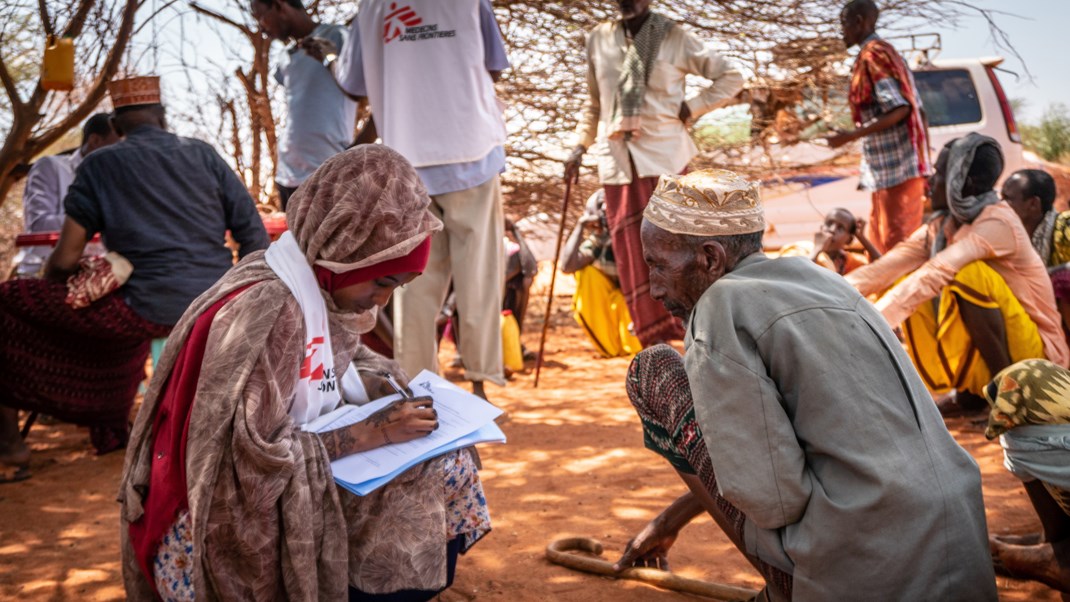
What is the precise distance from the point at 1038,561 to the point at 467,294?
8.88 feet

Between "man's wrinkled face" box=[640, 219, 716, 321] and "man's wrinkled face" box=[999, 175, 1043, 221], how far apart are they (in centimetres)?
332

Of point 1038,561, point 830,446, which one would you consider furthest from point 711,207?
point 1038,561

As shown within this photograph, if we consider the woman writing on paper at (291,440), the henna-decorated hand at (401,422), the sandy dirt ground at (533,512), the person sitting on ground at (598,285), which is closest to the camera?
the woman writing on paper at (291,440)

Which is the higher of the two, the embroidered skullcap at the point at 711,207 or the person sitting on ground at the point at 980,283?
the embroidered skullcap at the point at 711,207

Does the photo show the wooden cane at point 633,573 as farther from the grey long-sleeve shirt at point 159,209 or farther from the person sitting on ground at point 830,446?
the grey long-sleeve shirt at point 159,209

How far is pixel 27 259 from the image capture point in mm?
5785

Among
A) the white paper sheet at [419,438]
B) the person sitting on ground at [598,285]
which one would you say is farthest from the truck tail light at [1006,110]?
the white paper sheet at [419,438]

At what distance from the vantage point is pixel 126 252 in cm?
400

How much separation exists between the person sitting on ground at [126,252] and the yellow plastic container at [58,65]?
0.25 meters

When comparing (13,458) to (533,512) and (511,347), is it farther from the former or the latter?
(511,347)

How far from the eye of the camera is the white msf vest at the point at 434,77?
4.32 m

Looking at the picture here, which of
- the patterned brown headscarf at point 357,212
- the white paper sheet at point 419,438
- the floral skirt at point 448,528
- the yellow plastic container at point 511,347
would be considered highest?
the patterned brown headscarf at point 357,212

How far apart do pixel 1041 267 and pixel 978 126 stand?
5.41 m

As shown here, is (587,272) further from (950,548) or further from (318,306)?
(950,548)
